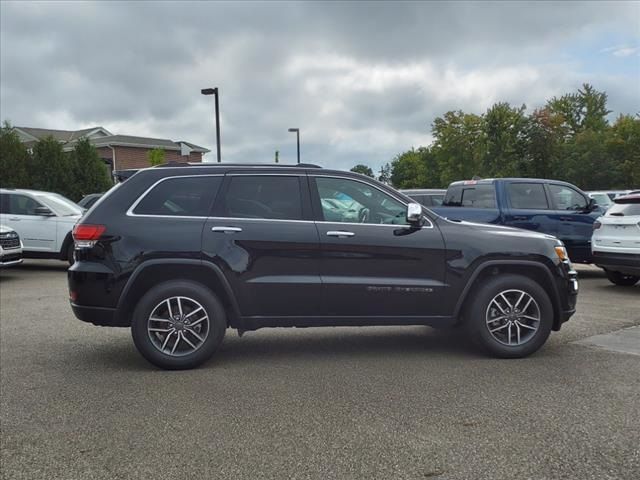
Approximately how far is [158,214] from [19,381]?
187 cm

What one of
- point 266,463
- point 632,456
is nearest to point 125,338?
point 266,463

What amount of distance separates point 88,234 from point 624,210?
8.43 m

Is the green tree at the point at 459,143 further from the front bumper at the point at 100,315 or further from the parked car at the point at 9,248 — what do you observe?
the front bumper at the point at 100,315

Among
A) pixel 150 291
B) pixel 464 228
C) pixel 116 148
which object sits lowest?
pixel 150 291

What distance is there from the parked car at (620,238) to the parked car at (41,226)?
34.8 ft

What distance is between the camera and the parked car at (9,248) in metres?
11.6

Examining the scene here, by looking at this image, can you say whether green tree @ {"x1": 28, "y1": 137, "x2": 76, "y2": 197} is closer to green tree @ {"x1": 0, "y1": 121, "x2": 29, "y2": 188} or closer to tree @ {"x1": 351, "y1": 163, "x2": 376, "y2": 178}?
green tree @ {"x1": 0, "y1": 121, "x2": 29, "y2": 188}

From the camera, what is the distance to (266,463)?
3.43 metres

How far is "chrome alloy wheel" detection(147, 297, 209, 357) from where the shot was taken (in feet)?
17.2

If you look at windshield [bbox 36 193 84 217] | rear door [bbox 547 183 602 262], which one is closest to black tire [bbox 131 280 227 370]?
rear door [bbox 547 183 602 262]

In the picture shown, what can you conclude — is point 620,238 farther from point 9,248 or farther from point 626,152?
point 626,152

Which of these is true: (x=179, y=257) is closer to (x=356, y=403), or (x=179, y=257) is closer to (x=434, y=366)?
(x=356, y=403)

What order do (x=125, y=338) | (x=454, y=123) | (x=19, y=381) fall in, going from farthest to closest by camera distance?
(x=454, y=123), (x=125, y=338), (x=19, y=381)

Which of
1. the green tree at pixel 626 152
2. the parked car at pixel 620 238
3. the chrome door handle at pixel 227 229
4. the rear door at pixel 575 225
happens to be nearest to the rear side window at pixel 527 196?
the rear door at pixel 575 225
